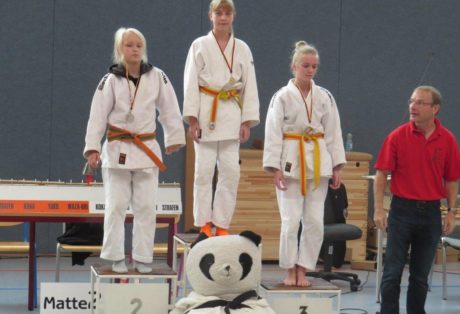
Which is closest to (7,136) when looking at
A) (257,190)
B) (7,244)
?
(7,244)

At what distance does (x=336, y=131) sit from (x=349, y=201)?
4168mm

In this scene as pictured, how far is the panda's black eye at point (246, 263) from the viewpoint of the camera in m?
4.62

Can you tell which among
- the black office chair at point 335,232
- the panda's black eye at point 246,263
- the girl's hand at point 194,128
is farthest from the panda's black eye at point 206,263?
the black office chair at point 335,232

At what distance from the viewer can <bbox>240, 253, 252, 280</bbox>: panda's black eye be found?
4621 mm

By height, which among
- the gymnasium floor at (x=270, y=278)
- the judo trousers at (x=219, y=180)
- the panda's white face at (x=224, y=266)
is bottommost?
the gymnasium floor at (x=270, y=278)

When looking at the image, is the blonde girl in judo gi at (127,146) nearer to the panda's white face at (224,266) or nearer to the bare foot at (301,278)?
the panda's white face at (224,266)

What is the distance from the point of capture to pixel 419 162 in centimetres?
588

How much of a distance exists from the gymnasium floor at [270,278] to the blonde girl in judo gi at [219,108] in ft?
4.22

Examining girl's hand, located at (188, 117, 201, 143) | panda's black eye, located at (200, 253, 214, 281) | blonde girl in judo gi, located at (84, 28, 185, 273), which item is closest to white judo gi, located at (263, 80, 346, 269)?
girl's hand, located at (188, 117, 201, 143)

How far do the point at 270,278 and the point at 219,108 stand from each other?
3.35 metres

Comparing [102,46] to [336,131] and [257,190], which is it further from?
[336,131]

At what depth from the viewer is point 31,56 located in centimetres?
965

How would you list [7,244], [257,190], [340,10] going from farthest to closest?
1. [340,10]
2. [257,190]
3. [7,244]

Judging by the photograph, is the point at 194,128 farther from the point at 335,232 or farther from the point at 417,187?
the point at 335,232
